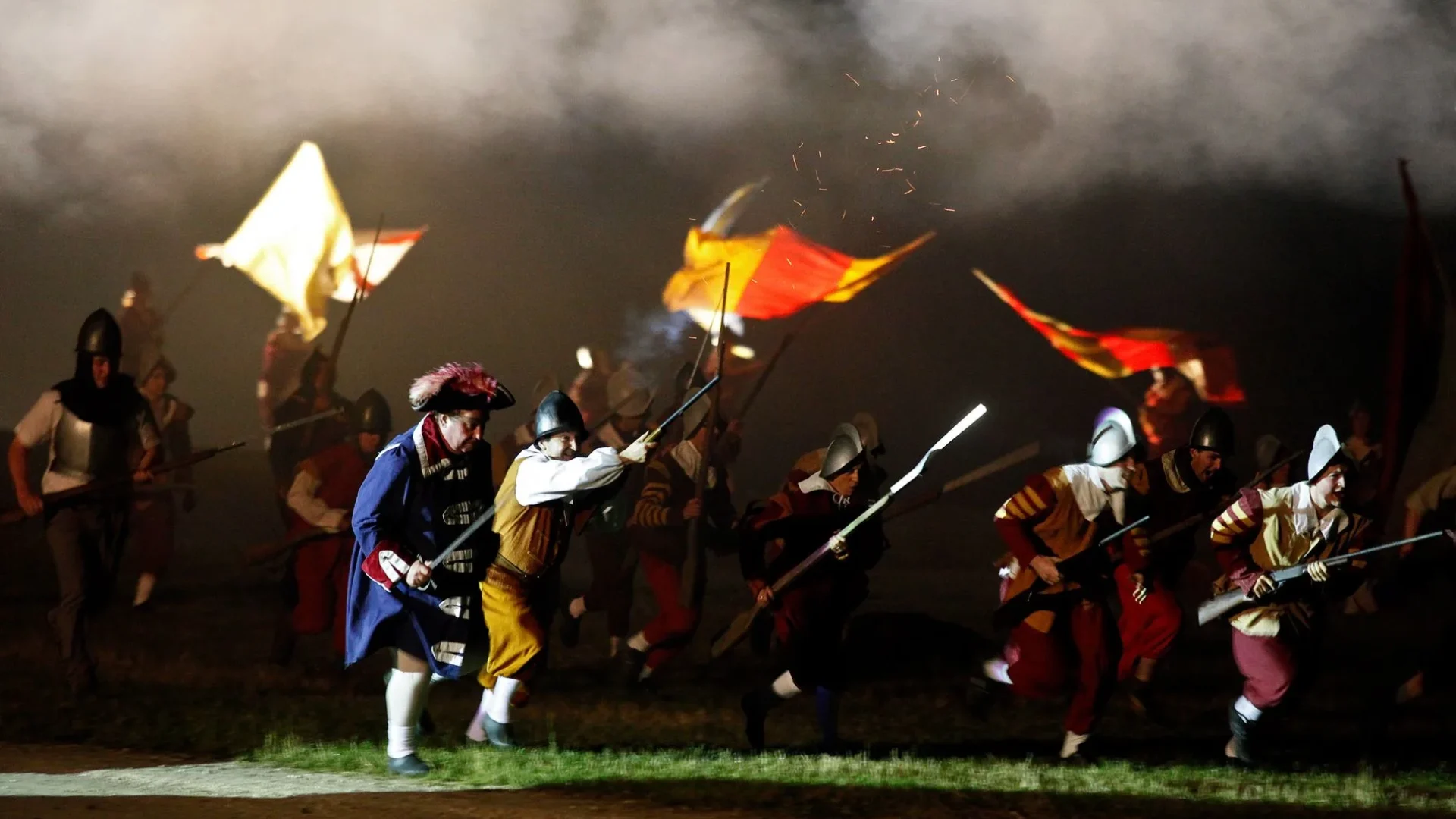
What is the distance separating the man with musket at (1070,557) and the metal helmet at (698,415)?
290 cm

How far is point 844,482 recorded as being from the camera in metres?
7.60

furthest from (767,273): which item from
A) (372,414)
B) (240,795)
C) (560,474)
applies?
(240,795)

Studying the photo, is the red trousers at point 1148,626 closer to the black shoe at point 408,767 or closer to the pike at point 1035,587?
the pike at point 1035,587

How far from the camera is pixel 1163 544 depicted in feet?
29.9

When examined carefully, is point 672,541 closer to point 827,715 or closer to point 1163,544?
point 1163,544

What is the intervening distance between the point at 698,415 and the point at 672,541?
73 cm

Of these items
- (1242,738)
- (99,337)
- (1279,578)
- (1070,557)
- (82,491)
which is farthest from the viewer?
(99,337)

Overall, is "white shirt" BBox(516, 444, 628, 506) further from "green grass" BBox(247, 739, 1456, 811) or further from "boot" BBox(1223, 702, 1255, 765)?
"boot" BBox(1223, 702, 1255, 765)

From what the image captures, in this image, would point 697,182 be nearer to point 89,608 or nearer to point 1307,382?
point 1307,382

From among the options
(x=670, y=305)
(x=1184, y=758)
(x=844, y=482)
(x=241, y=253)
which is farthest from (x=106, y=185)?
(x=1184, y=758)

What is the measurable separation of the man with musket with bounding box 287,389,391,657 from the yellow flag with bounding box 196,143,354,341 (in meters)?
4.67

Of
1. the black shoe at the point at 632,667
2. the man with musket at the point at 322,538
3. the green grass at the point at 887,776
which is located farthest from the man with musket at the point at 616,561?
the green grass at the point at 887,776

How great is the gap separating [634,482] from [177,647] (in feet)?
11.0

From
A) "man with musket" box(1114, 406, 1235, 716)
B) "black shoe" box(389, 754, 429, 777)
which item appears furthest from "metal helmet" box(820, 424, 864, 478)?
"black shoe" box(389, 754, 429, 777)
